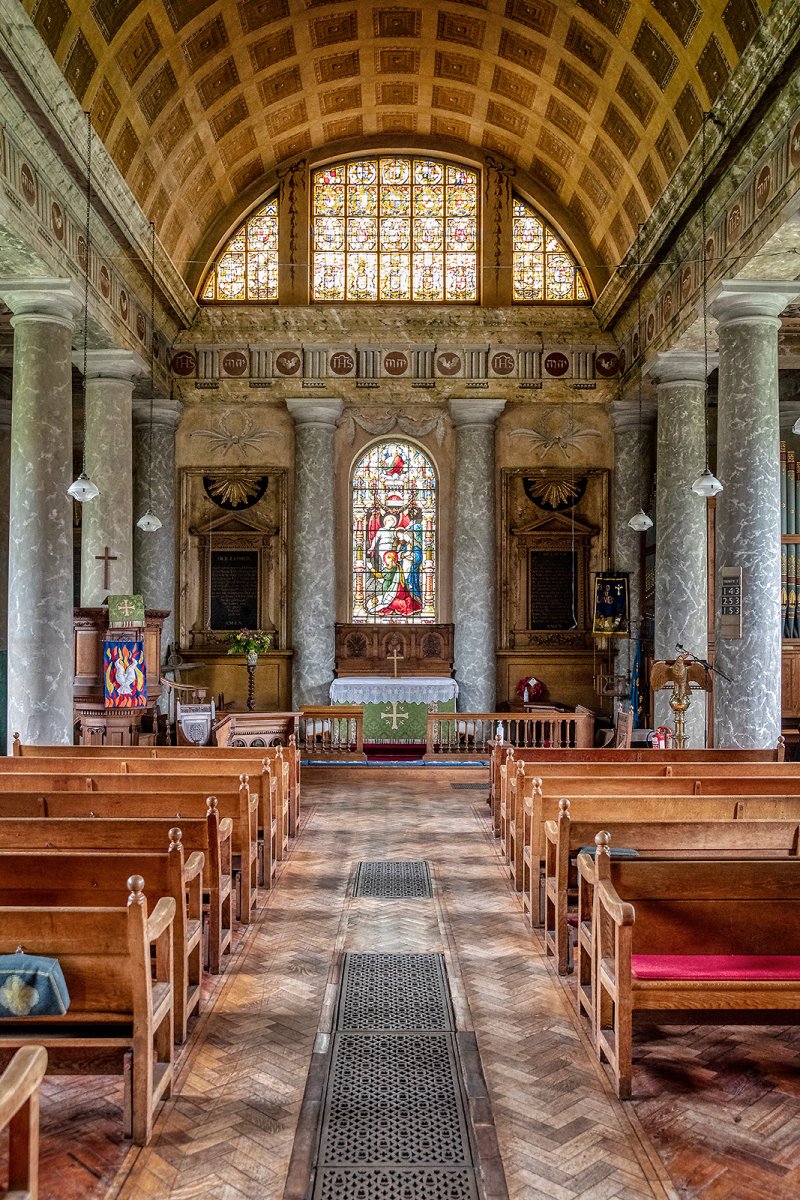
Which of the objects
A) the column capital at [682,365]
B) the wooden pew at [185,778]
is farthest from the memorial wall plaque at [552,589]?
the wooden pew at [185,778]

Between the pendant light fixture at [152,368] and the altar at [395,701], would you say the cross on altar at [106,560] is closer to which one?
the pendant light fixture at [152,368]

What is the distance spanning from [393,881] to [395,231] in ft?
43.0

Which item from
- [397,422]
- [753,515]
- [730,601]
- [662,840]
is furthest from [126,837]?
[397,422]

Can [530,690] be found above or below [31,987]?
above

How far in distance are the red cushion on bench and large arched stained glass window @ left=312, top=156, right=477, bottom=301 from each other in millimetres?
14605

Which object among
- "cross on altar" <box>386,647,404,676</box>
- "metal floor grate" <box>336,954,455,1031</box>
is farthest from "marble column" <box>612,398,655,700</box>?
"metal floor grate" <box>336,954,455,1031</box>

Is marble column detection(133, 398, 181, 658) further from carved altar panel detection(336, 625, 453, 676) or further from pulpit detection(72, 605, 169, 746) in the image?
pulpit detection(72, 605, 169, 746)

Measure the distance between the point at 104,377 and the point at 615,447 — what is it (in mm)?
8542

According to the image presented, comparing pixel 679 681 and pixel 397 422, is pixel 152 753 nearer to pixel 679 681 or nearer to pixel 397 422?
pixel 679 681

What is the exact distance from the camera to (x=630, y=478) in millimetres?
16672

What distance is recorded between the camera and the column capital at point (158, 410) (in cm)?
1634

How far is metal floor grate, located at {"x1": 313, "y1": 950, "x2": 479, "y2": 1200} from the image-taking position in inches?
133

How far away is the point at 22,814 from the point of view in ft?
20.1

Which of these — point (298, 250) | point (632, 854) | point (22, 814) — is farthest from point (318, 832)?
point (298, 250)
